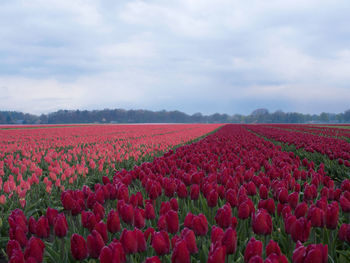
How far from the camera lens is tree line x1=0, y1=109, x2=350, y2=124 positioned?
143 metres

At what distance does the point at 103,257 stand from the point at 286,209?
1666 mm

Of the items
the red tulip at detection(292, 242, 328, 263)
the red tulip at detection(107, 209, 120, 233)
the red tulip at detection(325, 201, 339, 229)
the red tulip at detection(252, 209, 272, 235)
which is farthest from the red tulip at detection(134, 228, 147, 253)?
the red tulip at detection(325, 201, 339, 229)

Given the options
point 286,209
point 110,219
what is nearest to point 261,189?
point 286,209

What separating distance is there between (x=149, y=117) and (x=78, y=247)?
155211 mm

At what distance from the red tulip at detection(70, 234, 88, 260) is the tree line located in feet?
477

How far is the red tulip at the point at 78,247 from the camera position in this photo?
1.94 metres

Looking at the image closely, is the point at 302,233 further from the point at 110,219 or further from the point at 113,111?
the point at 113,111

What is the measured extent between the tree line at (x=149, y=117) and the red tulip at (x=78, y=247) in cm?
14537

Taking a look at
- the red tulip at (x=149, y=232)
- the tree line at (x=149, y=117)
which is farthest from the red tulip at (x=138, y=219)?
the tree line at (x=149, y=117)

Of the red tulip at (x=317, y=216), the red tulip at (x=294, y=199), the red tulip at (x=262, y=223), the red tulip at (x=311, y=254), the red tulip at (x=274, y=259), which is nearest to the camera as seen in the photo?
the red tulip at (x=274, y=259)

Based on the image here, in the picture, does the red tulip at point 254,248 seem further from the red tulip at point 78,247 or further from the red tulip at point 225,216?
the red tulip at point 78,247

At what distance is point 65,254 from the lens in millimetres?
2408

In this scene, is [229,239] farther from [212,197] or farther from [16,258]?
[16,258]

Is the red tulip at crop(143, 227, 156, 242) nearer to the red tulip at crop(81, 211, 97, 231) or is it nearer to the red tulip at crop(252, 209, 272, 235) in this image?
the red tulip at crop(81, 211, 97, 231)
